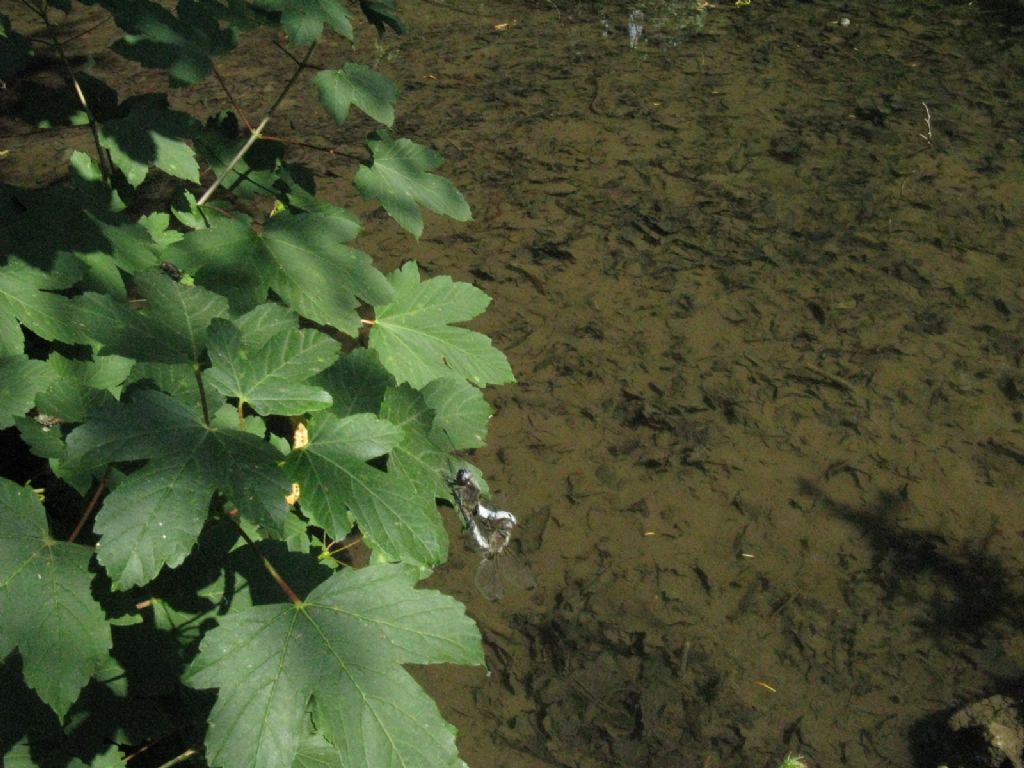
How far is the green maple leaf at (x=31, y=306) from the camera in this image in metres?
1.77

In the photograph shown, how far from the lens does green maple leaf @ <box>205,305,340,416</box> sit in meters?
1.45

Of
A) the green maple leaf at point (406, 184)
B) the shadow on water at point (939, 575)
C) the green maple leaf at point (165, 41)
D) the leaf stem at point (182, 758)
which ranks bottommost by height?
the shadow on water at point (939, 575)

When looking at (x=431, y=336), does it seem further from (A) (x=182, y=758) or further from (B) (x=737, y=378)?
(B) (x=737, y=378)

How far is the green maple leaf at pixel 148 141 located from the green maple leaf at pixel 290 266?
0.17 m

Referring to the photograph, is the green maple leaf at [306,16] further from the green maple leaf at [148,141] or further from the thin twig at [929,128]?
the thin twig at [929,128]

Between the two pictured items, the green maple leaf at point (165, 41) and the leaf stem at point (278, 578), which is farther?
the green maple leaf at point (165, 41)

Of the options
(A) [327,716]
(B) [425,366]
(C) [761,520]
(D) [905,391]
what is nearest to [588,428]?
(C) [761,520]

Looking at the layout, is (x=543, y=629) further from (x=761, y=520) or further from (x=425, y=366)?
(x=425, y=366)

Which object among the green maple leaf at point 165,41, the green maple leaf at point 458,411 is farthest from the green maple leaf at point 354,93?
the green maple leaf at point 458,411

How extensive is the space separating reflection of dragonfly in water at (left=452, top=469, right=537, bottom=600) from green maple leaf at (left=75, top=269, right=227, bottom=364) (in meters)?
0.54

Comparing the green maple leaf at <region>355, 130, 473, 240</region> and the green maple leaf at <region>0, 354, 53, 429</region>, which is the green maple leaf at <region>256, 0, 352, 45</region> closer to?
the green maple leaf at <region>355, 130, 473, 240</region>

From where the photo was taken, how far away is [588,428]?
3.74m

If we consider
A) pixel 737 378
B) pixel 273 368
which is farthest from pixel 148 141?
pixel 737 378

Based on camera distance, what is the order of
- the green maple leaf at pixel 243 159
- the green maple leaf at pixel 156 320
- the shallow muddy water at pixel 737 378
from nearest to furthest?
the green maple leaf at pixel 156 320 < the green maple leaf at pixel 243 159 < the shallow muddy water at pixel 737 378
